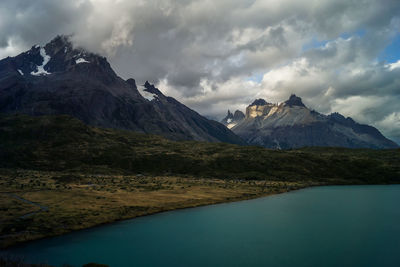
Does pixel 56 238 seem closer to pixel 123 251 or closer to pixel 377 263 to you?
pixel 123 251

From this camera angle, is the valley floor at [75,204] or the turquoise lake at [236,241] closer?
the turquoise lake at [236,241]

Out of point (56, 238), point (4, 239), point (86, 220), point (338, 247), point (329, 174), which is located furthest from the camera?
point (329, 174)

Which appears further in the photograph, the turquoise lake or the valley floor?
the valley floor

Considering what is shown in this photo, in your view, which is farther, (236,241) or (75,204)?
(75,204)

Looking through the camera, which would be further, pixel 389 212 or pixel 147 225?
pixel 389 212

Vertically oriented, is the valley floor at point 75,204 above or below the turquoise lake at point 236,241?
above

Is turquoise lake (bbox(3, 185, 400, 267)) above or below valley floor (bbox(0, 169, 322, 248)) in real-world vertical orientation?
below

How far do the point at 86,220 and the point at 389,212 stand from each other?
7756cm

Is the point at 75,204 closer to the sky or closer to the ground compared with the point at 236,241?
closer to the sky

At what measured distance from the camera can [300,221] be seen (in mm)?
71562

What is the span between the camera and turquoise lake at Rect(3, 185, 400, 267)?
149 ft

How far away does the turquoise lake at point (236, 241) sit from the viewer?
149 ft

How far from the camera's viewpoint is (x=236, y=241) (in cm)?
5528

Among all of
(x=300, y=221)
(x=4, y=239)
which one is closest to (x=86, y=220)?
(x=4, y=239)
